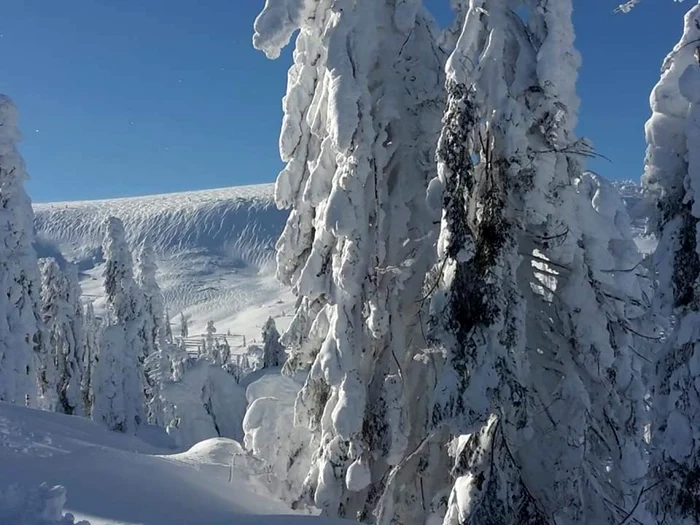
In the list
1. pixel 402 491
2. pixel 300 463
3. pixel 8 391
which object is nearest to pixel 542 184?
pixel 402 491

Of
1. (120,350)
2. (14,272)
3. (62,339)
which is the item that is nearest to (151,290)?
(62,339)

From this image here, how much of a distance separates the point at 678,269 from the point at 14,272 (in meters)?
22.4

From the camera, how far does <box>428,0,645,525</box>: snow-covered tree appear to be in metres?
7.75

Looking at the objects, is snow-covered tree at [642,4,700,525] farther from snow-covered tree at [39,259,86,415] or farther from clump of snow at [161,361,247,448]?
snow-covered tree at [39,259,86,415]

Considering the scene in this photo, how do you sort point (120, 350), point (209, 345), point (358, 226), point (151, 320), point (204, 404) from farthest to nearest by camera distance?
point (209, 345), point (151, 320), point (120, 350), point (204, 404), point (358, 226)

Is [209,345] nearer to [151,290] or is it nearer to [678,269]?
[151,290]

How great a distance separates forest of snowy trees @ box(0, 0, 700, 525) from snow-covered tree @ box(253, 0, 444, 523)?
0.03 m

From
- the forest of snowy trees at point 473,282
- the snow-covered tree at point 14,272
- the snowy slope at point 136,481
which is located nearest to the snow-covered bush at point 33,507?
the snowy slope at point 136,481

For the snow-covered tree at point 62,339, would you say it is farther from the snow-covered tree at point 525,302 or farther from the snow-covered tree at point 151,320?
the snow-covered tree at point 525,302

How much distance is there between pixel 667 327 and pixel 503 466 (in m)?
2.45

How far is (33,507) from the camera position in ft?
21.7

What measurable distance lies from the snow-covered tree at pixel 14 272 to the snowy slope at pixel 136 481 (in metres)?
10.6

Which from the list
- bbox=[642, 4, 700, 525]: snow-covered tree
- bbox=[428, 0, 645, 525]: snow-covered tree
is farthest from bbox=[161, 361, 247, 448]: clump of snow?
bbox=[642, 4, 700, 525]: snow-covered tree

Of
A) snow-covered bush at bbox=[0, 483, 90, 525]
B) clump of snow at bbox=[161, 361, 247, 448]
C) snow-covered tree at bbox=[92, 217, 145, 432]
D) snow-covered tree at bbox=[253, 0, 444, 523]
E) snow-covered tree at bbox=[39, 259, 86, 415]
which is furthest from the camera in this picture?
snow-covered tree at bbox=[39, 259, 86, 415]
